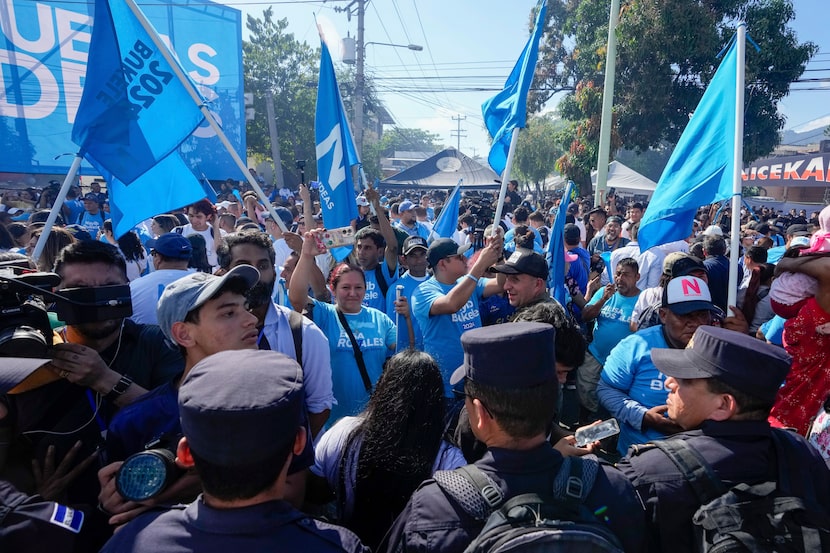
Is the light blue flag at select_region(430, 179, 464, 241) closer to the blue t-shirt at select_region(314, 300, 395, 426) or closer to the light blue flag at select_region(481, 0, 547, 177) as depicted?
the light blue flag at select_region(481, 0, 547, 177)

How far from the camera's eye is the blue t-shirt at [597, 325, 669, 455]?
271cm

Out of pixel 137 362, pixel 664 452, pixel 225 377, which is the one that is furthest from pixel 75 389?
pixel 664 452

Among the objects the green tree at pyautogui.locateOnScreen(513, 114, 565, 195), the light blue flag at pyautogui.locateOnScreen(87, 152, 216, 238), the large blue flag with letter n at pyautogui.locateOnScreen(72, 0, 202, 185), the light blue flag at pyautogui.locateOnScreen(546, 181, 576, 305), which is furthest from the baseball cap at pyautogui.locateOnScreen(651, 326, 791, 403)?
the green tree at pyautogui.locateOnScreen(513, 114, 565, 195)

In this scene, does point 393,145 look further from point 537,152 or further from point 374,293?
point 374,293

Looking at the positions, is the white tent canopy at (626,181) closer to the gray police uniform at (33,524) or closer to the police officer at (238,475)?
the police officer at (238,475)

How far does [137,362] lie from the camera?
2.30 meters

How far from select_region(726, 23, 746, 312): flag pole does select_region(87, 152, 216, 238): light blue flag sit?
12.1 feet

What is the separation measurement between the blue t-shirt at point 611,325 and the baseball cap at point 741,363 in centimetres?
249

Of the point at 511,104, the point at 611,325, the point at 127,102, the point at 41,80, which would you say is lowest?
the point at 611,325

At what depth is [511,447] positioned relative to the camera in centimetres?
151

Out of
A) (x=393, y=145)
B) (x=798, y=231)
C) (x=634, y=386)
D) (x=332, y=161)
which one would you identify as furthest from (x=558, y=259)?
(x=393, y=145)

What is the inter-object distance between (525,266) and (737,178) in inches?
60.0

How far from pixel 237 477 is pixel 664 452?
4.42 feet

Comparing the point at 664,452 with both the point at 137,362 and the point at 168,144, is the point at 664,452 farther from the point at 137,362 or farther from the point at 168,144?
the point at 168,144
